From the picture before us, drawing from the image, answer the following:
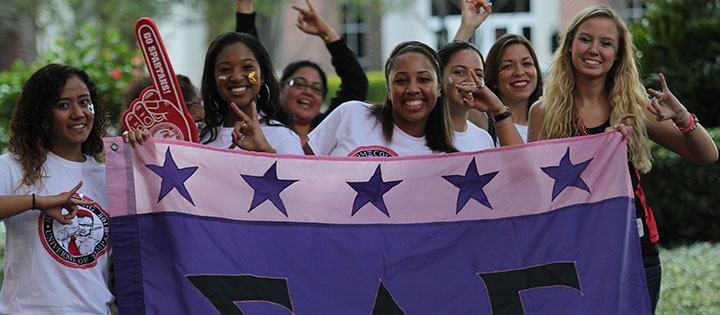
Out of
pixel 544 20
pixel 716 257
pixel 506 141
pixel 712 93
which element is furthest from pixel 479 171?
pixel 544 20

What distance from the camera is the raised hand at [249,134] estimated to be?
3.88 metres

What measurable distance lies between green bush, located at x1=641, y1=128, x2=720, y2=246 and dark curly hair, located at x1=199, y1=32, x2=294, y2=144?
4.65 m

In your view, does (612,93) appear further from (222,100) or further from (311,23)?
(311,23)

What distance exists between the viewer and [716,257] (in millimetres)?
6828

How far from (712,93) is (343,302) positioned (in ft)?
21.6

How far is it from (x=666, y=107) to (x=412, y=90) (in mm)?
1143

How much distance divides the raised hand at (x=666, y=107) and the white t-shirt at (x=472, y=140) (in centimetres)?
88

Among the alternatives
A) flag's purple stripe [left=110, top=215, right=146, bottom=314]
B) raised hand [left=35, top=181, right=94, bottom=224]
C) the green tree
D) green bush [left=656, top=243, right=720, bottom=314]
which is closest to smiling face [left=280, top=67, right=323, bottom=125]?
flag's purple stripe [left=110, top=215, right=146, bottom=314]

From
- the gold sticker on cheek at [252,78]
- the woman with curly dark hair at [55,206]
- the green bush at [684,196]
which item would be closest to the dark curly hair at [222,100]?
the gold sticker on cheek at [252,78]

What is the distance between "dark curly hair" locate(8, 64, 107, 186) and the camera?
342 centimetres

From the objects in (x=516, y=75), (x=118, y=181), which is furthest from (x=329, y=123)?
(x=516, y=75)

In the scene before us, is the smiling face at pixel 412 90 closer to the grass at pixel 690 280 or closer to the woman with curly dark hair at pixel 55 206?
the woman with curly dark hair at pixel 55 206

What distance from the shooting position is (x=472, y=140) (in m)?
4.31

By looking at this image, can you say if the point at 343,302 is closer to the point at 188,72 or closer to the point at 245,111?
the point at 245,111
